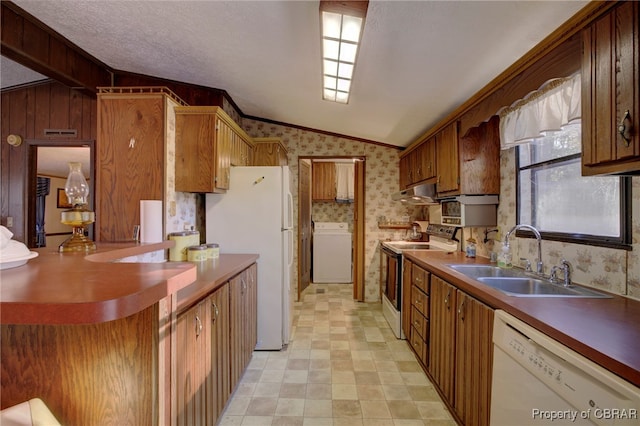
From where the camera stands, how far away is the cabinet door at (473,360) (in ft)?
4.57

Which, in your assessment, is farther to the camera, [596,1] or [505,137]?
[505,137]

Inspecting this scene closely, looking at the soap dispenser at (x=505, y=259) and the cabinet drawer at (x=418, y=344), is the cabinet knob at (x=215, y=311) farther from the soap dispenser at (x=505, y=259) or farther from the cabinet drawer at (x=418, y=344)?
the soap dispenser at (x=505, y=259)

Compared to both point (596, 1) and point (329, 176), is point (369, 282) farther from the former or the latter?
point (596, 1)

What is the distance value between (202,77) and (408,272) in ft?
9.35

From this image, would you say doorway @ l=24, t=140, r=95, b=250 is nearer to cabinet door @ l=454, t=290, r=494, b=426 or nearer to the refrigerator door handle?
the refrigerator door handle

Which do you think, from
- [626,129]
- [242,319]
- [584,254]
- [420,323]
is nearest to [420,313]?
[420,323]

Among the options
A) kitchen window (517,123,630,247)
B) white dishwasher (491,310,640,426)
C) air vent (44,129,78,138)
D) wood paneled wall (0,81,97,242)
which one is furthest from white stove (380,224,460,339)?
air vent (44,129,78,138)

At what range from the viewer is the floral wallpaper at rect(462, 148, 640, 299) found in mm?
1318

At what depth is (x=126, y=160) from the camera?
84.6 inches

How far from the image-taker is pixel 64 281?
2.69ft

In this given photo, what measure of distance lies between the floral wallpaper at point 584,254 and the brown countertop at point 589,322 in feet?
0.35

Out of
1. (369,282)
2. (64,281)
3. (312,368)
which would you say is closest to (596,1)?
(64,281)

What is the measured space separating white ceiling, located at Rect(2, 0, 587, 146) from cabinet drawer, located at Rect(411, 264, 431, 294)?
1524mm

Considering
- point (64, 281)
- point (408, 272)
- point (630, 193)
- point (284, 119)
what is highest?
point (284, 119)
